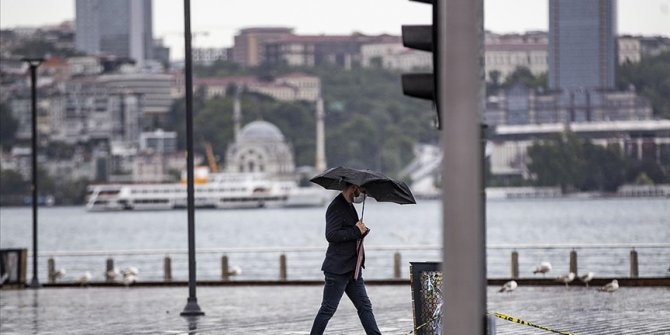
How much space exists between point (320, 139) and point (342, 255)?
552 feet

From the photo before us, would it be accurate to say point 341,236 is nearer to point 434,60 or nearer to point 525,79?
point 434,60

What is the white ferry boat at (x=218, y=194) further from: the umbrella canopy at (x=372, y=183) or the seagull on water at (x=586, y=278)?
the umbrella canopy at (x=372, y=183)

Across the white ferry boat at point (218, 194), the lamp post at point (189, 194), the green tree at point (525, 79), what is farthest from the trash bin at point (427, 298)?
the green tree at point (525, 79)

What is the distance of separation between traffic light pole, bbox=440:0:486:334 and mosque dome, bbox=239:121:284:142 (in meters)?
179

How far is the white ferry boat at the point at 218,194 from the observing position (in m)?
182

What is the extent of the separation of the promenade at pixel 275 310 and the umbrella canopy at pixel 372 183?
3718 mm

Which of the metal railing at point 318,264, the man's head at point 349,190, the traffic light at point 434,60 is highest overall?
the traffic light at point 434,60

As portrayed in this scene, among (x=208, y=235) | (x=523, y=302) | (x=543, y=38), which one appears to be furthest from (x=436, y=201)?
(x=523, y=302)

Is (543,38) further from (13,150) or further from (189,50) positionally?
(189,50)

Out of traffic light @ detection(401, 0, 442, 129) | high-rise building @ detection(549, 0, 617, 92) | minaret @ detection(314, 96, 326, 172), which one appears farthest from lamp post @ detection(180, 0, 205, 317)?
high-rise building @ detection(549, 0, 617, 92)

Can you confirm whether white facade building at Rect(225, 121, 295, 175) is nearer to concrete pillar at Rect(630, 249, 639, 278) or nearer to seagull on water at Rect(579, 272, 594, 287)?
concrete pillar at Rect(630, 249, 639, 278)

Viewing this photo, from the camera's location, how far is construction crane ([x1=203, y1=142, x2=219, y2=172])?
187m

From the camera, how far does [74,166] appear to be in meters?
191

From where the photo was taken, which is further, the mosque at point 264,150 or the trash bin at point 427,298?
the mosque at point 264,150
